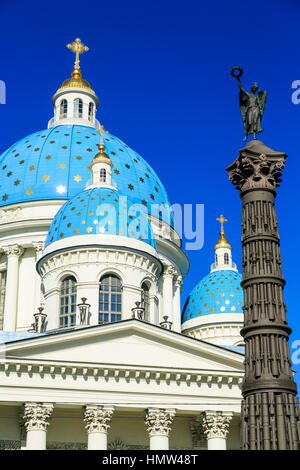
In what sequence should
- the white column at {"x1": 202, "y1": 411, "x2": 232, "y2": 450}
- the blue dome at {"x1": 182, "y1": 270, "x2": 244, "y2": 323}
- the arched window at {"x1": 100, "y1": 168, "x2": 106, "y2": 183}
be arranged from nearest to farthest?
the white column at {"x1": 202, "y1": 411, "x2": 232, "y2": 450}
the arched window at {"x1": 100, "y1": 168, "x2": 106, "y2": 183}
the blue dome at {"x1": 182, "y1": 270, "x2": 244, "y2": 323}

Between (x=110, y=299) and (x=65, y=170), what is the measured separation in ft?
38.8

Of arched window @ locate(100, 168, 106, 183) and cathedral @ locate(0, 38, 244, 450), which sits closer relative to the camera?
cathedral @ locate(0, 38, 244, 450)

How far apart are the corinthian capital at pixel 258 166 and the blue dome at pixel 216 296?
31231mm

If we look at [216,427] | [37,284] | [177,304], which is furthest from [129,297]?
[177,304]

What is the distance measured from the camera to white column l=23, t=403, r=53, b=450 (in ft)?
91.5

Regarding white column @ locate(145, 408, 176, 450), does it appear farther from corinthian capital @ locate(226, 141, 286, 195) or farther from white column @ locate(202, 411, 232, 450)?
corinthian capital @ locate(226, 141, 286, 195)

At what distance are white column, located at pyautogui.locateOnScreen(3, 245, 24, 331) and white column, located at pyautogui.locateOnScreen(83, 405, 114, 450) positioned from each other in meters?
14.1

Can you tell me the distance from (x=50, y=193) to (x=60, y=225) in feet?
24.0

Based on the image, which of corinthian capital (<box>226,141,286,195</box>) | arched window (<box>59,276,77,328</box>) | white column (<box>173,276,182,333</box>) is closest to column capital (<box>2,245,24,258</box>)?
arched window (<box>59,276,77,328</box>)
